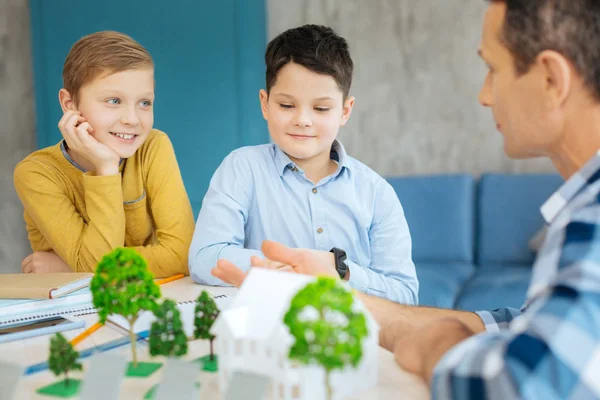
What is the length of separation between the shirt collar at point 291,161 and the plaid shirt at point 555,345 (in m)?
1.05

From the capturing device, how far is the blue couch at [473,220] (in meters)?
3.20

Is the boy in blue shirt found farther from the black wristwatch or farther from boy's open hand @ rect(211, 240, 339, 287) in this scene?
boy's open hand @ rect(211, 240, 339, 287)

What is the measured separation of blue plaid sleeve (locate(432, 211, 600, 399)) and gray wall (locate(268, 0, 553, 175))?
302 centimetres

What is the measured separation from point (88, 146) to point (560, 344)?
1386 mm

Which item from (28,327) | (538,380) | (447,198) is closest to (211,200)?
(28,327)

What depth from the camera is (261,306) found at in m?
0.77

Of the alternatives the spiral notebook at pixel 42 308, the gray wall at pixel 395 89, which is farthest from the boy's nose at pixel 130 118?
the gray wall at pixel 395 89

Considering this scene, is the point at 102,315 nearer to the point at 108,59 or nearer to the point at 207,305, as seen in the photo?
the point at 207,305

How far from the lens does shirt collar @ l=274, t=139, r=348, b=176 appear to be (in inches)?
67.2

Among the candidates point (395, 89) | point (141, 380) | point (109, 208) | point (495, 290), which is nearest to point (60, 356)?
point (141, 380)

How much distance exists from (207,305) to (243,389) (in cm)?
24

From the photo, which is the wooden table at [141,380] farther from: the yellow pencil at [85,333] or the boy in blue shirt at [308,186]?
the boy in blue shirt at [308,186]

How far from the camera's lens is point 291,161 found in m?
1.72

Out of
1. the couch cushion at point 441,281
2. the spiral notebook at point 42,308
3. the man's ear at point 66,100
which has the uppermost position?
the man's ear at point 66,100
